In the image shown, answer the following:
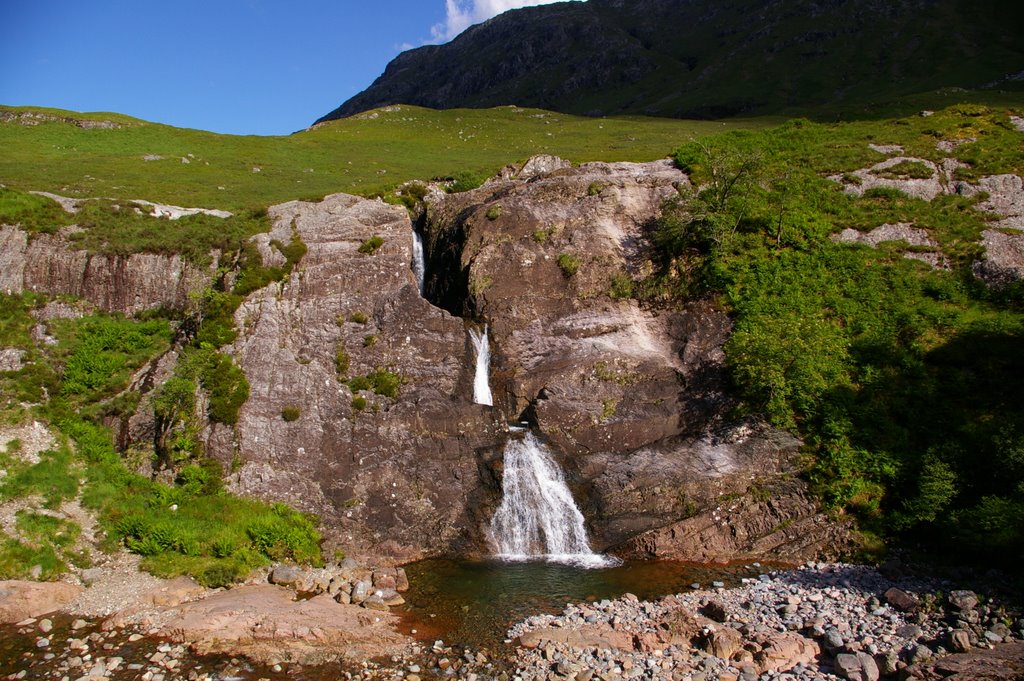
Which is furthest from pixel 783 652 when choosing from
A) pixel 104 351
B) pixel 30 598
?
pixel 104 351

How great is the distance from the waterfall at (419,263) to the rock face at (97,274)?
12.7 m

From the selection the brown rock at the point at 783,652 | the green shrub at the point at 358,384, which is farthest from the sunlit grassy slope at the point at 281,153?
the brown rock at the point at 783,652

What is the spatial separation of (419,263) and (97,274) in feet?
63.2

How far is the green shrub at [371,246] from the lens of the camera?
116 ft

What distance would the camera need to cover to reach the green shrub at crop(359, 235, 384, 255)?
116 ft

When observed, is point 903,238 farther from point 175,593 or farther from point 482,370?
point 175,593

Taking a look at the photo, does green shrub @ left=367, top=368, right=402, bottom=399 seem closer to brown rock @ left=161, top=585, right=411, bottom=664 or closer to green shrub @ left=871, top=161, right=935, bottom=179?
brown rock @ left=161, top=585, right=411, bottom=664

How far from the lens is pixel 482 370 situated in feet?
102

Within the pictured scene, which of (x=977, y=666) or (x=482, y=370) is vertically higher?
(x=482, y=370)

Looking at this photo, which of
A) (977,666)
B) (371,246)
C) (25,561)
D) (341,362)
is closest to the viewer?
(977,666)

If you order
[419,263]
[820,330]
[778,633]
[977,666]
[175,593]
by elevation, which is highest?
[419,263]

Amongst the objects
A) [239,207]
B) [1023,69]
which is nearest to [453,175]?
[239,207]

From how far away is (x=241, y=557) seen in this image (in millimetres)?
22328

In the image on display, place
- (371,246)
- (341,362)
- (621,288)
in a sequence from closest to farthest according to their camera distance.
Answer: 1. (341,362)
2. (621,288)
3. (371,246)
